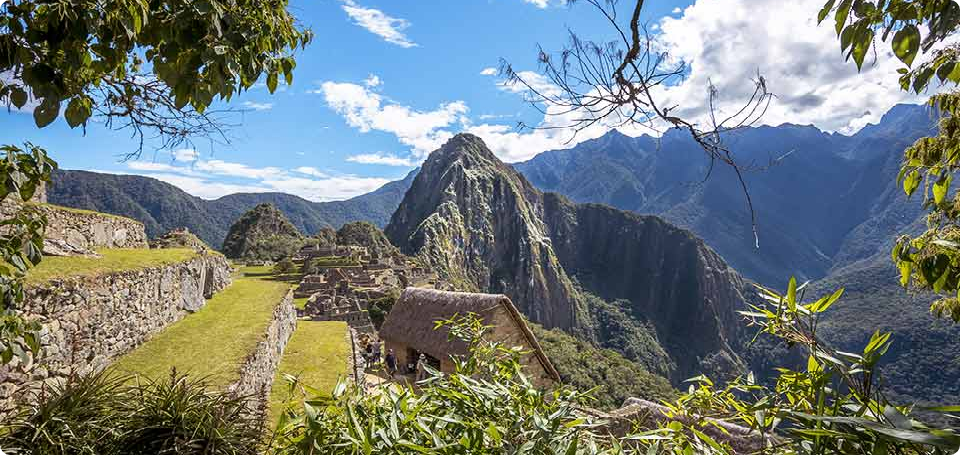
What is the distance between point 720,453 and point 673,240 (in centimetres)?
16500

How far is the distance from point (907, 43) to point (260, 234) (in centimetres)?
7199

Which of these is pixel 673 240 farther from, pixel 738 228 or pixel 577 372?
pixel 577 372

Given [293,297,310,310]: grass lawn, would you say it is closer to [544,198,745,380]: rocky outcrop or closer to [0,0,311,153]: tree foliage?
[0,0,311,153]: tree foliage

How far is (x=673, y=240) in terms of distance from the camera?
151500mm

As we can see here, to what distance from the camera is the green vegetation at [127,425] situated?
6.24 feet

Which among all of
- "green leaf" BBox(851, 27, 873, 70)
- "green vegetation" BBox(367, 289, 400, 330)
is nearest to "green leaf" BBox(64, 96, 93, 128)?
"green leaf" BBox(851, 27, 873, 70)

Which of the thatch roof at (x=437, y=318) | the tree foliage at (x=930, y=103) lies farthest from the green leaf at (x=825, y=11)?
the thatch roof at (x=437, y=318)

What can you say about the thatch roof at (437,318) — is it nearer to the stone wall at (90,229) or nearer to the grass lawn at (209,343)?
the grass lawn at (209,343)

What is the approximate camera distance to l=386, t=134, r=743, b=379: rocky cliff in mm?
114312

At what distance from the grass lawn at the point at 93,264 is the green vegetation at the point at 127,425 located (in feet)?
15.5

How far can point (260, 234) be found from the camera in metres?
64.5

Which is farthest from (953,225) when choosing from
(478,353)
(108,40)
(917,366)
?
(917,366)

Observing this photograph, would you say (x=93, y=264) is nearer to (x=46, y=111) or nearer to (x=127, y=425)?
(x=127, y=425)

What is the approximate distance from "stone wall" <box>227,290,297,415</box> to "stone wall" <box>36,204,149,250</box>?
3737 millimetres
